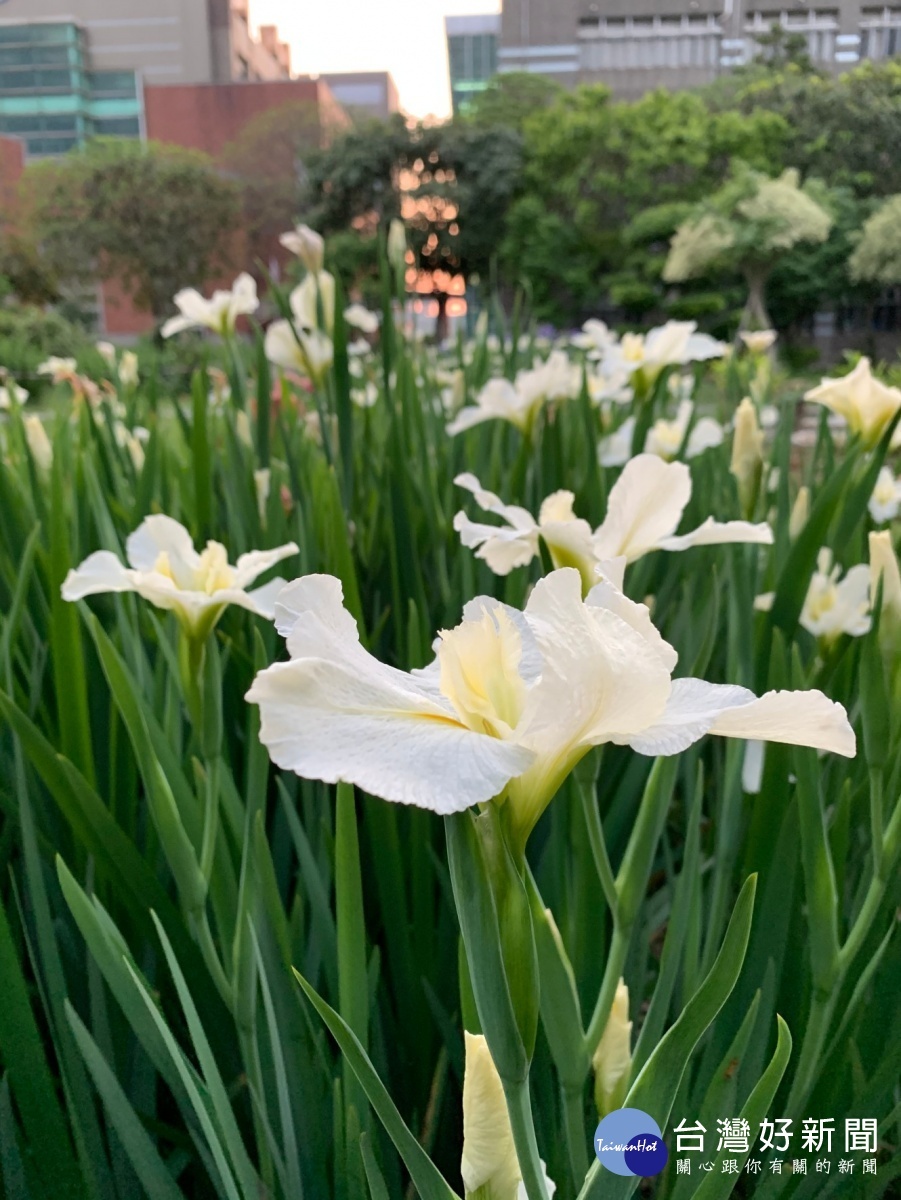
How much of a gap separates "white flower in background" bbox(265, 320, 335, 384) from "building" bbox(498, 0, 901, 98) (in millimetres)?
3687

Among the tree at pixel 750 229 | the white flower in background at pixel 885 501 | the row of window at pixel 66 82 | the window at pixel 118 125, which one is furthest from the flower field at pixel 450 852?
the window at pixel 118 125

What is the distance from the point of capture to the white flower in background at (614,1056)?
24 cm

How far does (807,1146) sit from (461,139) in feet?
25.5

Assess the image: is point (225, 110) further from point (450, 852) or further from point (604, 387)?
point (450, 852)

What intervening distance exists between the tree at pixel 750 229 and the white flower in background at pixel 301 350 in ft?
15.0

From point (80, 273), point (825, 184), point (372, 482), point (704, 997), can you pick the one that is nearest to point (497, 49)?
point (825, 184)

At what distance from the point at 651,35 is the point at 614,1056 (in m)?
5.12

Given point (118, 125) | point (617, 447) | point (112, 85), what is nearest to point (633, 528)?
point (617, 447)

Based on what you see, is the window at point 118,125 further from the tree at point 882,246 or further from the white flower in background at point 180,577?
the white flower in background at point 180,577

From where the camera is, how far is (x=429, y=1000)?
0.38 m

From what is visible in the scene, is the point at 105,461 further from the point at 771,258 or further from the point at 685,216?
the point at 685,216

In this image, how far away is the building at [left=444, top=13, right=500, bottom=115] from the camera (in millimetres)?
3902

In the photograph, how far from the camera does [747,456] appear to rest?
61 cm

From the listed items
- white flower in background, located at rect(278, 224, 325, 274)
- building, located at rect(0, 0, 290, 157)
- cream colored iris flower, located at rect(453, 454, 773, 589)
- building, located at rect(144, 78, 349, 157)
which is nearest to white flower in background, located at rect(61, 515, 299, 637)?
cream colored iris flower, located at rect(453, 454, 773, 589)
